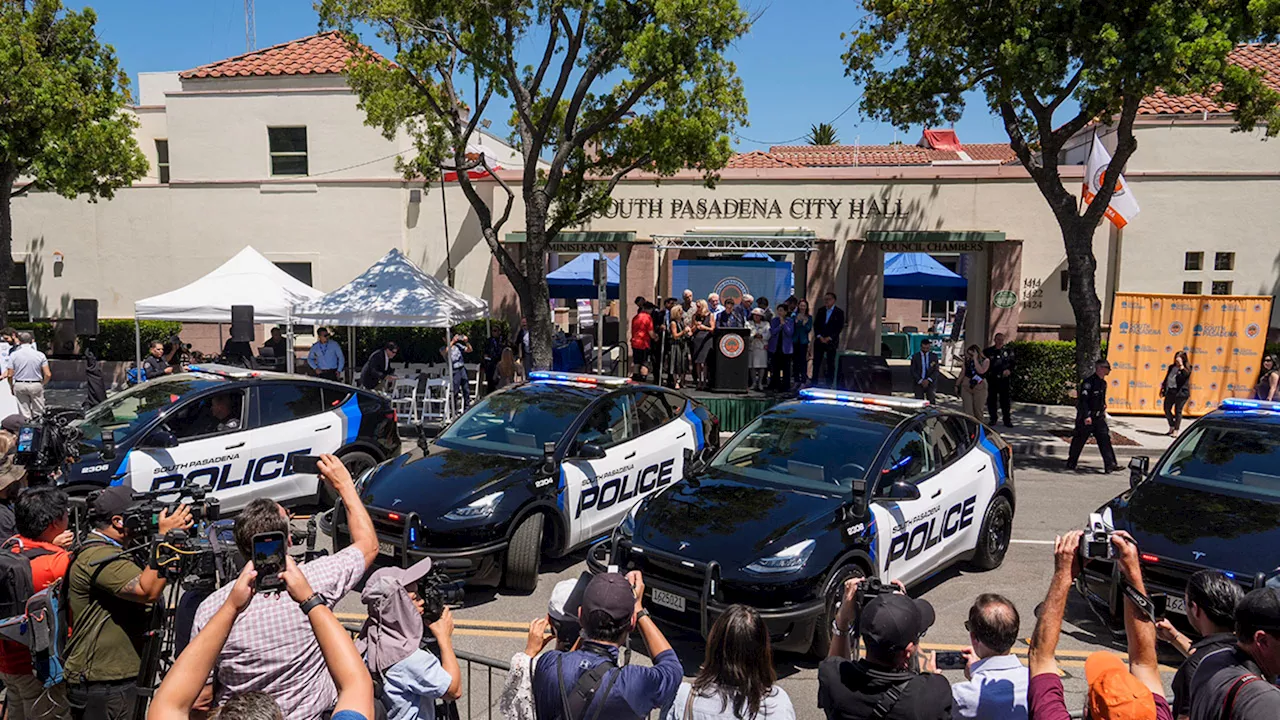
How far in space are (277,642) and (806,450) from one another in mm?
4890

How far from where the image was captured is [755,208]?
20.6m

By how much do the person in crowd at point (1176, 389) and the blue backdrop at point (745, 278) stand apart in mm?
6842

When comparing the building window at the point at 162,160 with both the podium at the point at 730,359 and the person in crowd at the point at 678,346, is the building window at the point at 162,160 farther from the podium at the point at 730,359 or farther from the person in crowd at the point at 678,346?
the podium at the point at 730,359

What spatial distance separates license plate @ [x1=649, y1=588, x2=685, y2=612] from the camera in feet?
20.4

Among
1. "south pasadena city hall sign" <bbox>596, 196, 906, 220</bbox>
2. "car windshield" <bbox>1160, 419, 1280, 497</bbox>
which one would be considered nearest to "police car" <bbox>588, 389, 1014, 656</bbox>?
"car windshield" <bbox>1160, 419, 1280, 497</bbox>

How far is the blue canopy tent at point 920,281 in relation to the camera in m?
22.7

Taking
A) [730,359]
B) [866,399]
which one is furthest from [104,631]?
[730,359]

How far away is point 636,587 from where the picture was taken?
3.69 metres

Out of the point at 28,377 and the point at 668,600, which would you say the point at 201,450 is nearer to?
the point at 668,600

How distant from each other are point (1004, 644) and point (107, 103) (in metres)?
19.4

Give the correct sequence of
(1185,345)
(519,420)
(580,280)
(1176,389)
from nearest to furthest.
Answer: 1. (519,420)
2. (1176,389)
3. (1185,345)
4. (580,280)

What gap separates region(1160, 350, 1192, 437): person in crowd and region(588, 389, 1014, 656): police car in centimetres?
854

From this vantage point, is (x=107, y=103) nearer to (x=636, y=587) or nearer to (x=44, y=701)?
(x=44, y=701)

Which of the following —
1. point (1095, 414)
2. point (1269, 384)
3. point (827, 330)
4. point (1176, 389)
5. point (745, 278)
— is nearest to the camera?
point (1095, 414)
